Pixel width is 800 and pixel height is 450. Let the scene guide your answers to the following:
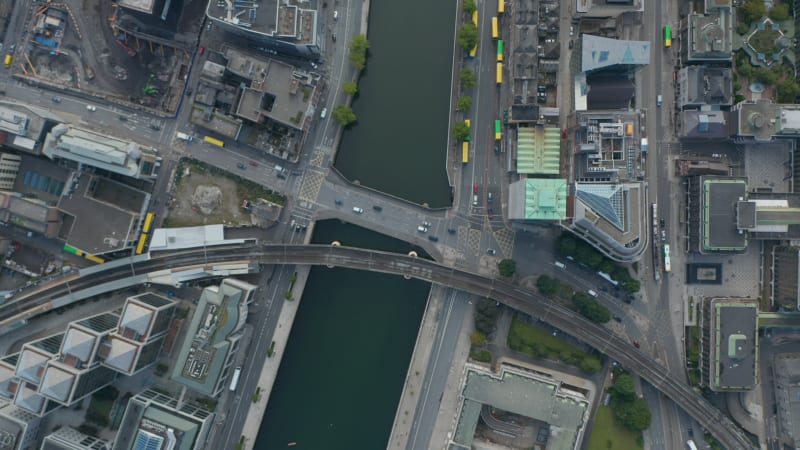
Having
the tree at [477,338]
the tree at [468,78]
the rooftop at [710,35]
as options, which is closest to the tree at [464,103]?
the tree at [468,78]

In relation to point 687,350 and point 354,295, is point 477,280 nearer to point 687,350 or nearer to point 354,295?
point 354,295

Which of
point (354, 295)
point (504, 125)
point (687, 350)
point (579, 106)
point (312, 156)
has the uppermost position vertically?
point (579, 106)

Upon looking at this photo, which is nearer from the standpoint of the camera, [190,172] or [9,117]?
[9,117]

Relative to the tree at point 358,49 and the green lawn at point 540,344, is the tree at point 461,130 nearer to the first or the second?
the tree at point 358,49

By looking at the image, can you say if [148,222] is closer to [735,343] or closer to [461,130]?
[461,130]

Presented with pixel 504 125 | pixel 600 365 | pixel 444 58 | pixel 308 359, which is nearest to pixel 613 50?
pixel 504 125

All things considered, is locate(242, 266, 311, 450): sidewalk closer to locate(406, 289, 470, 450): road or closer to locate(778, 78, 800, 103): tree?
locate(406, 289, 470, 450): road
